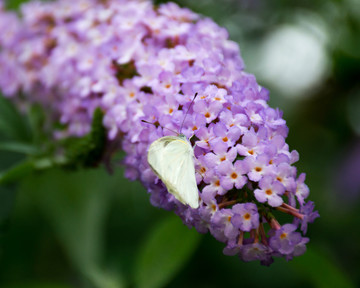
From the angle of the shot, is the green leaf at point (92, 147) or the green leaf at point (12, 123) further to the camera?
the green leaf at point (12, 123)

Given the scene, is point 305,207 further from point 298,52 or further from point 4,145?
point 298,52

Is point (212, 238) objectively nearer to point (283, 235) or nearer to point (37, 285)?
point (37, 285)

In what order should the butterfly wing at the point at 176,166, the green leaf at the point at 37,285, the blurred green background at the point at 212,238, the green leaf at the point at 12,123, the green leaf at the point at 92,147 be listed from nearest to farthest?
1. the butterfly wing at the point at 176,166
2. the green leaf at the point at 92,147
3. the green leaf at the point at 37,285
4. the green leaf at the point at 12,123
5. the blurred green background at the point at 212,238

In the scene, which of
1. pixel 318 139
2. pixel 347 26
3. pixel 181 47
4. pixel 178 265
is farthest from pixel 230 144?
pixel 318 139

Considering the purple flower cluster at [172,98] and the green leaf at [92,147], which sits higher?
the purple flower cluster at [172,98]

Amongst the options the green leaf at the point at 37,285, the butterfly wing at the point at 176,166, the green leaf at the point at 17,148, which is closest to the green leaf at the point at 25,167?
the green leaf at the point at 17,148

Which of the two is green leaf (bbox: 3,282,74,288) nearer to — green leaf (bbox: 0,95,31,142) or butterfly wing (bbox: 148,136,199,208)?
green leaf (bbox: 0,95,31,142)

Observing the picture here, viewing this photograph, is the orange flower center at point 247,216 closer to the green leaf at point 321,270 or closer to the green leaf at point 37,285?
the green leaf at point 321,270
